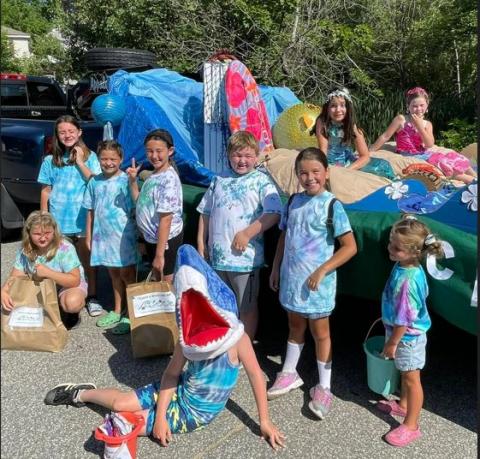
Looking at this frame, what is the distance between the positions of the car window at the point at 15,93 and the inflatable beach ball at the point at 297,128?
5088 millimetres

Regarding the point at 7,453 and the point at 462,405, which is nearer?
the point at 7,453

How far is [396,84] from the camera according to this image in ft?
42.1

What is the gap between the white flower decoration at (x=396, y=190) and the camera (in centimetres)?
323

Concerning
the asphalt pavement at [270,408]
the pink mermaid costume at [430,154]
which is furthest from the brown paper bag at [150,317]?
the pink mermaid costume at [430,154]

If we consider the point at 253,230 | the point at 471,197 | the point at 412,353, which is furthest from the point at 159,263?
the point at 471,197

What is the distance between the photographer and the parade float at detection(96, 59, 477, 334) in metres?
2.54

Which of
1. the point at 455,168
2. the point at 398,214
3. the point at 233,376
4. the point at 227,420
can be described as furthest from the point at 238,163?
the point at 455,168

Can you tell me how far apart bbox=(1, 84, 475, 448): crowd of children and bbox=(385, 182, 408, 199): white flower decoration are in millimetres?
555

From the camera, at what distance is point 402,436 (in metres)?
2.56

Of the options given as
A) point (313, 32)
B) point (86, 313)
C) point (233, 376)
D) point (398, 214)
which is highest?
point (313, 32)

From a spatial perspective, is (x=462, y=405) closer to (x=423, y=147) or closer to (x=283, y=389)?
(x=283, y=389)

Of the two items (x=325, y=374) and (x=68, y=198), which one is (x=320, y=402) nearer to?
(x=325, y=374)

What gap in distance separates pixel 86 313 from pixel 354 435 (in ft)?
7.86

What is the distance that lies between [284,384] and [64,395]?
1.18m
